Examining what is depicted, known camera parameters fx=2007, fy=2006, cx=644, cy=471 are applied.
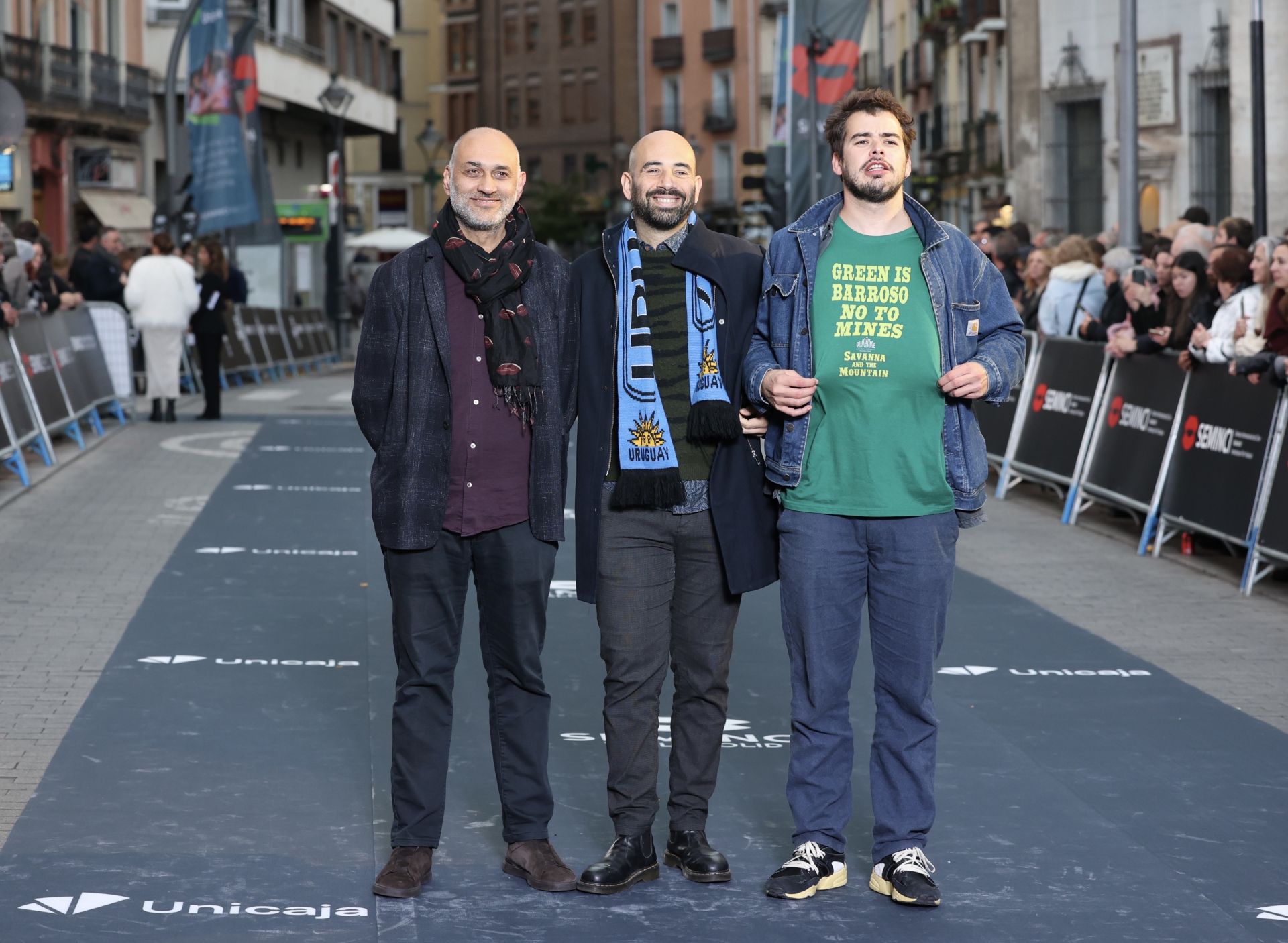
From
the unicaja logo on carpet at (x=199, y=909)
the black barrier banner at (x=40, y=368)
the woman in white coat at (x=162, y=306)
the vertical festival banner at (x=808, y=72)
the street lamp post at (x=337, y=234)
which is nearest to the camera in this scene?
the unicaja logo on carpet at (x=199, y=909)

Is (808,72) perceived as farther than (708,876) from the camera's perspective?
Yes

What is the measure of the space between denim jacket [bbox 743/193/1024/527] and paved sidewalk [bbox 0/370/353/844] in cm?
255

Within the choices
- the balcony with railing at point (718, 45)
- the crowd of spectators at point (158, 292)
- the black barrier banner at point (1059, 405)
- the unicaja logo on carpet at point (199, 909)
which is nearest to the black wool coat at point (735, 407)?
the unicaja logo on carpet at point (199, 909)

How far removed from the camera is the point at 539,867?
5.31 meters

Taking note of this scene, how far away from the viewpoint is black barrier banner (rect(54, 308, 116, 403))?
18.6 m

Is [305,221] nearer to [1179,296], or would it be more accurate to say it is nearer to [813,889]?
[1179,296]

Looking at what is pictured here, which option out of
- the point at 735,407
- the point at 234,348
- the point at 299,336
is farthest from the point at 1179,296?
the point at 299,336

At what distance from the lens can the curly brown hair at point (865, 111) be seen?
5117mm

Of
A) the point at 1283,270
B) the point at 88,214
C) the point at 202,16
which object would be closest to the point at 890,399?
the point at 1283,270

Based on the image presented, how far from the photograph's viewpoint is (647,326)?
17.3ft

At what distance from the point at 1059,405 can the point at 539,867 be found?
9.66 m

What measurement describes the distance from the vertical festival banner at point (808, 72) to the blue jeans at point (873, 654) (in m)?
20.6

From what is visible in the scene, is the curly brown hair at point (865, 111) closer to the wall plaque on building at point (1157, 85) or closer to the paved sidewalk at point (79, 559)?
the paved sidewalk at point (79, 559)

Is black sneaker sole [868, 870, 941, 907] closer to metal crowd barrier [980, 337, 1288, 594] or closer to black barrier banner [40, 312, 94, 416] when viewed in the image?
metal crowd barrier [980, 337, 1288, 594]
